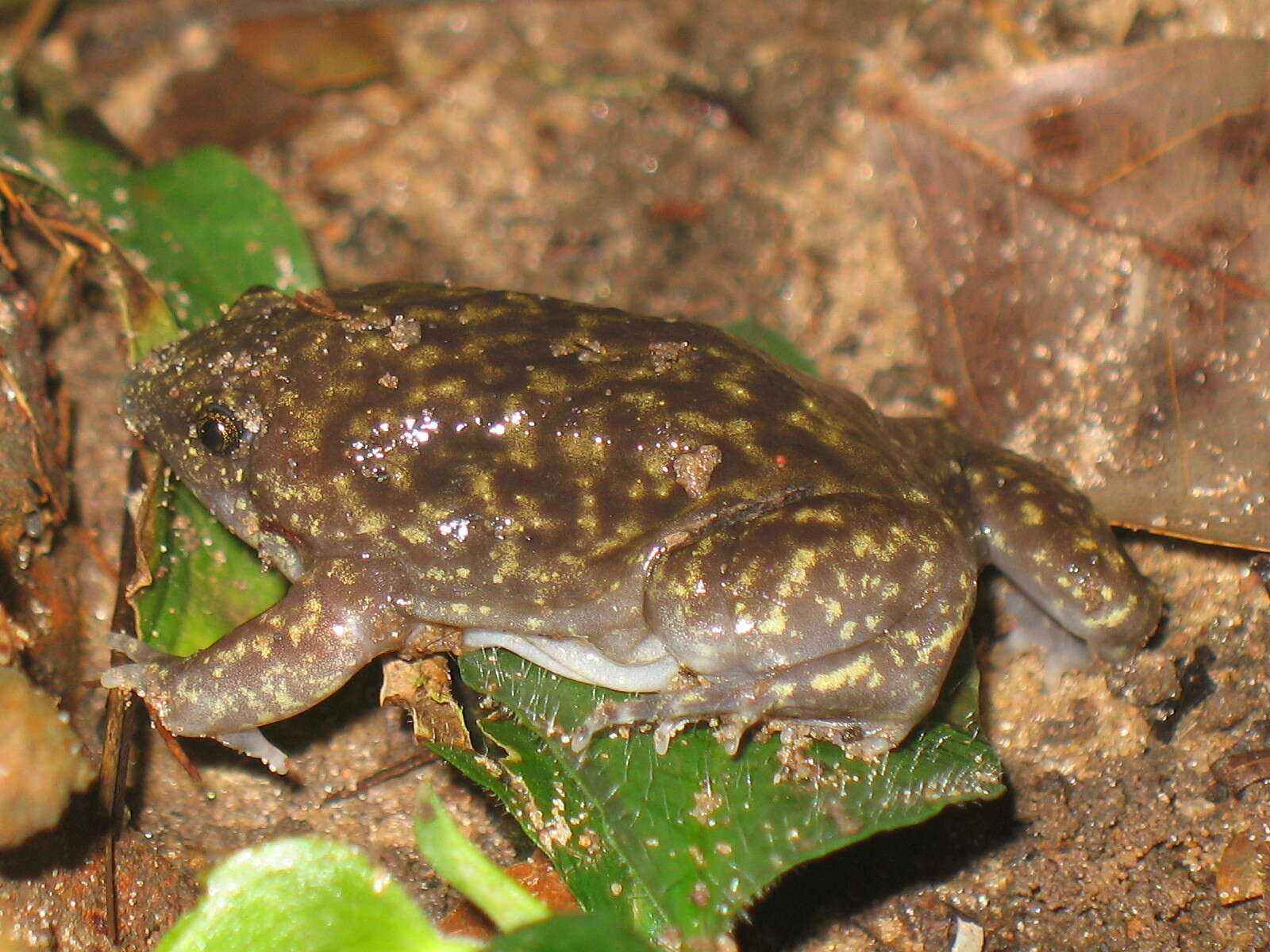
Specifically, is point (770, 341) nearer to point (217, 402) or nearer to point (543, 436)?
point (543, 436)

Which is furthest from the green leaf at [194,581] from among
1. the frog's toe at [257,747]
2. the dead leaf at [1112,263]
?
the dead leaf at [1112,263]

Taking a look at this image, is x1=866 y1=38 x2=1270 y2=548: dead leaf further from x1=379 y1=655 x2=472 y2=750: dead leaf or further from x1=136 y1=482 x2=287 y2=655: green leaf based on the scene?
x1=136 y1=482 x2=287 y2=655: green leaf

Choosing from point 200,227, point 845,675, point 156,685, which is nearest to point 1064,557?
point 845,675

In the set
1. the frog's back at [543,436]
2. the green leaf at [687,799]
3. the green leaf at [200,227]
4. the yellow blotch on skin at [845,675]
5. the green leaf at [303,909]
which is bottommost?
the green leaf at [687,799]

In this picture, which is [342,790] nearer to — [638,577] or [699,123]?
[638,577]

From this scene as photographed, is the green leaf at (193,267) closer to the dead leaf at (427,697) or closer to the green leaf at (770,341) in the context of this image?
the dead leaf at (427,697)

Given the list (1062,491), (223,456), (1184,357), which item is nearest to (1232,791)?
(1062,491)
